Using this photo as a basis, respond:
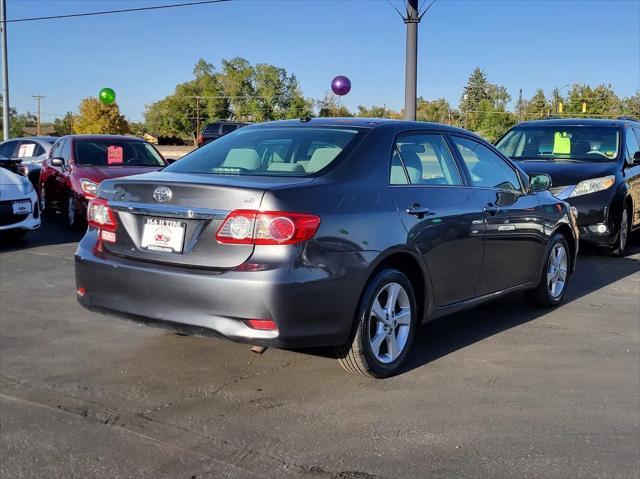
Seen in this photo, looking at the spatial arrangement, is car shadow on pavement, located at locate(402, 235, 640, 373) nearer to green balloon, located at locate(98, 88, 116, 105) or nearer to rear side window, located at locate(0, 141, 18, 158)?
rear side window, located at locate(0, 141, 18, 158)

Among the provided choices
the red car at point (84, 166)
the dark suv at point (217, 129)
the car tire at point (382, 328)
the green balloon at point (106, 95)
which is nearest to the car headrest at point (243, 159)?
the car tire at point (382, 328)

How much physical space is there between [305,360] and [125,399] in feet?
4.13

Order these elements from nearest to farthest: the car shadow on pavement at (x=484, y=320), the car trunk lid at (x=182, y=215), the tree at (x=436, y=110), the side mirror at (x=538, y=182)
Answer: the car trunk lid at (x=182, y=215), the car shadow on pavement at (x=484, y=320), the side mirror at (x=538, y=182), the tree at (x=436, y=110)

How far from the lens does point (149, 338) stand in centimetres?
516

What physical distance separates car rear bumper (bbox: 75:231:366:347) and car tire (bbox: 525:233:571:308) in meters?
2.79

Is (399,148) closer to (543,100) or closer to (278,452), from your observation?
(278,452)

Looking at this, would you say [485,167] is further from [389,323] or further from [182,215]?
[182,215]

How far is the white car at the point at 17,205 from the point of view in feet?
30.1

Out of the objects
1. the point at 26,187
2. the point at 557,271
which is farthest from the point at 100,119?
the point at 557,271

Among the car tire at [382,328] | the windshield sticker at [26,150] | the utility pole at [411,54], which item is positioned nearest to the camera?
the car tire at [382,328]

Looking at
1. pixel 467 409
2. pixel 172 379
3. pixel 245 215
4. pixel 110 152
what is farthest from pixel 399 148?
pixel 110 152

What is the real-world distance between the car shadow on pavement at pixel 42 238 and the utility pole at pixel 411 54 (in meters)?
6.01

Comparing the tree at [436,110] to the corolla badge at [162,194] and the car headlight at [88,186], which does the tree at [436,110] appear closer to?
the car headlight at [88,186]

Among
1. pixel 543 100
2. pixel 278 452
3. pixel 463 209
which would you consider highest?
pixel 543 100
